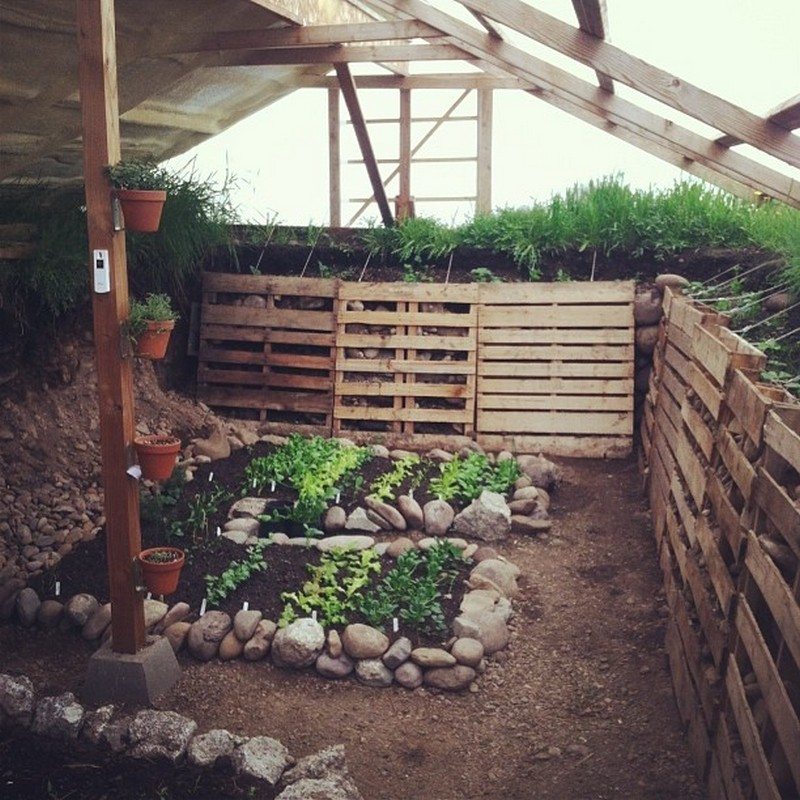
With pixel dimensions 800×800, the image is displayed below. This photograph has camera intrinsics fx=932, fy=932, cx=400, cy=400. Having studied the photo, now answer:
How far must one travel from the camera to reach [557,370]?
7977 mm

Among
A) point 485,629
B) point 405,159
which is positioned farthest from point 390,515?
point 405,159

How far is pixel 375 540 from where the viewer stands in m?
6.08

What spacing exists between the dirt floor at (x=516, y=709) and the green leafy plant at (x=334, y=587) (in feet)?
1.23

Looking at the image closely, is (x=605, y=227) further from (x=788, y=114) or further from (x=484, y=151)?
(x=788, y=114)

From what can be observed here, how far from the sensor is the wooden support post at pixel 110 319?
412cm

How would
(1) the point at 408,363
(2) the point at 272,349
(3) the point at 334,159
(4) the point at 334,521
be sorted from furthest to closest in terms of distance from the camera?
(3) the point at 334,159, (2) the point at 272,349, (1) the point at 408,363, (4) the point at 334,521

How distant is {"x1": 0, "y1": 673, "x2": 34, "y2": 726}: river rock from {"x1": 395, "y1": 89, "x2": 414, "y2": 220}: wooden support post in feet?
25.8

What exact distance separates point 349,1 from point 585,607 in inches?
229

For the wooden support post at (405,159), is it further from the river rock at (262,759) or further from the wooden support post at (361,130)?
the river rock at (262,759)

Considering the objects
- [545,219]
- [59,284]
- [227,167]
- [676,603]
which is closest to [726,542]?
[676,603]

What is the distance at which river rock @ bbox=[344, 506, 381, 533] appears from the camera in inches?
243

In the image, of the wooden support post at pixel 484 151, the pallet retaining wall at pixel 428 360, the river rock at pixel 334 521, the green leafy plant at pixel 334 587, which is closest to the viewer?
the green leafy plant at pixel 334 587

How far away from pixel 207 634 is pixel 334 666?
712 millimetres

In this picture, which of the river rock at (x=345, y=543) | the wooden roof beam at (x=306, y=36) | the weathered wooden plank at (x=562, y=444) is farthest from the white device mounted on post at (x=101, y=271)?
the weathered wooden plank at (x=562, y=444)
